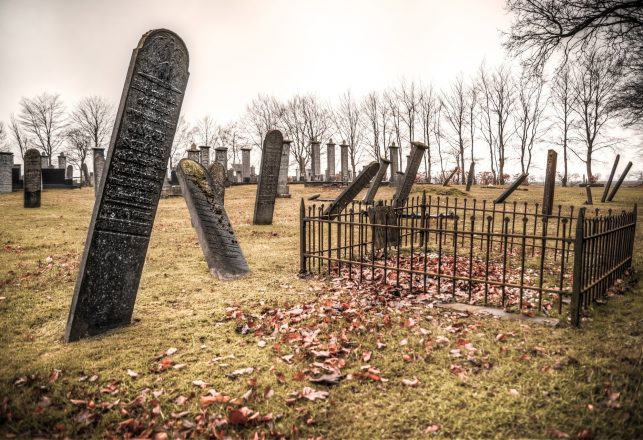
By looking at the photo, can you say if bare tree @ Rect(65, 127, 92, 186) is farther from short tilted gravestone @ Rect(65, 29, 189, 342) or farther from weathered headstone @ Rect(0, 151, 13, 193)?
short tilted gravestone @ Rect(65, 29, 189, 342)

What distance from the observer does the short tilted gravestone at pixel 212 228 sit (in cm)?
643

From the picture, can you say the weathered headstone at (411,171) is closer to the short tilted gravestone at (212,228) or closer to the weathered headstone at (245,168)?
the short tilted gravestone at (212,228)

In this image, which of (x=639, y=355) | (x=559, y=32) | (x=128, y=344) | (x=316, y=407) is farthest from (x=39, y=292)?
(x=559, y=32)

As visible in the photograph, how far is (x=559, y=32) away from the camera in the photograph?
41.3 feet

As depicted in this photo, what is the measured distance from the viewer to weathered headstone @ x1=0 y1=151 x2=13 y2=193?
2190 cm

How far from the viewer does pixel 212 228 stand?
6496 millimetres

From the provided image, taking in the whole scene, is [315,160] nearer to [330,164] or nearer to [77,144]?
[330,164]

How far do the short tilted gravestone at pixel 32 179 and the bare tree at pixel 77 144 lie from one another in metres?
39.8

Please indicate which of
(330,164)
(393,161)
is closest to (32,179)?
(330,164)

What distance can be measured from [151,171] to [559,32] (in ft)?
45.6

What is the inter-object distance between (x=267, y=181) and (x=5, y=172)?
19366 millimetres

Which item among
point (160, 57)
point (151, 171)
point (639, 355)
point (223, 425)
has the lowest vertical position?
point (223, 425)

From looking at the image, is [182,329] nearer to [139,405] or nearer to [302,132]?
[139,405]

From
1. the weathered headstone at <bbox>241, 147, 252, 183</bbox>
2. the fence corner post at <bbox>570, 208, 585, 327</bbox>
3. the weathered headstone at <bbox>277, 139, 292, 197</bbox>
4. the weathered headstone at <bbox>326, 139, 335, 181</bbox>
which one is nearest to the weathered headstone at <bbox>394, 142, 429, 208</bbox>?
the fence corner post at <bbox>570, 208, 585, 327</bbox>
